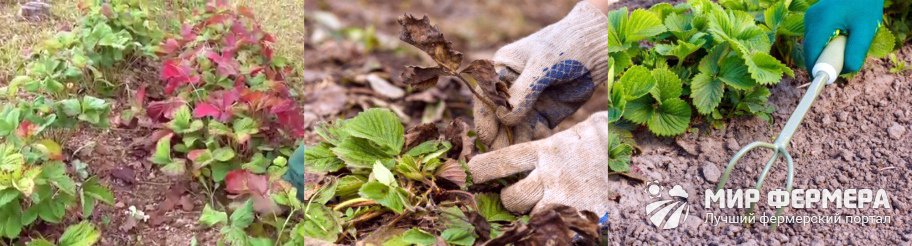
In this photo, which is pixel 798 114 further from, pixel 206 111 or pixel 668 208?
pixel 206 111

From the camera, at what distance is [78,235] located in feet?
4.01

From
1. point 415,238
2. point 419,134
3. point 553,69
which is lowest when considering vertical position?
point 415,238

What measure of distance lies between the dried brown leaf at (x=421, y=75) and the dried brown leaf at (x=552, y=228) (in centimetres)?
19

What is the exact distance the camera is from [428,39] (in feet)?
2.85

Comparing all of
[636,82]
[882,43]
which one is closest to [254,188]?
[636,82]

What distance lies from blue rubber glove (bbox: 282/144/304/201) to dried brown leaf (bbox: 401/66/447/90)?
30cm

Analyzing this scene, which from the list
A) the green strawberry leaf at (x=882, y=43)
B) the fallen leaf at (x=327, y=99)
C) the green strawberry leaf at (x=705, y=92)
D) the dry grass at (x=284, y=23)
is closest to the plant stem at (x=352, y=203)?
the fallen leaf at (x=327, y=99)

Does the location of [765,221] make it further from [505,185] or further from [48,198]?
[48,198]

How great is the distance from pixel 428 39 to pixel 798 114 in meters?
0.79

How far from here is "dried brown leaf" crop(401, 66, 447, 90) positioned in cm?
90

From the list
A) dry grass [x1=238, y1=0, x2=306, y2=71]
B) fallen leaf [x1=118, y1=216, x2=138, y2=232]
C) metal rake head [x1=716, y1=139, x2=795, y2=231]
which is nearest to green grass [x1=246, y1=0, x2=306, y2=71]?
dry grass [x1=238, y1=0, x2=306, y2=71]

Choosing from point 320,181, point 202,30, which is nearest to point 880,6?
point 320,181

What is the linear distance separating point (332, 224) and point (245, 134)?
407 mm

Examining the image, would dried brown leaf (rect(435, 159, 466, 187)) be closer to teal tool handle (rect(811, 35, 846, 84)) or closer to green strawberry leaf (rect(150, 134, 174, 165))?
green strawberry leaf (rect(150, 134, 174, 165))
